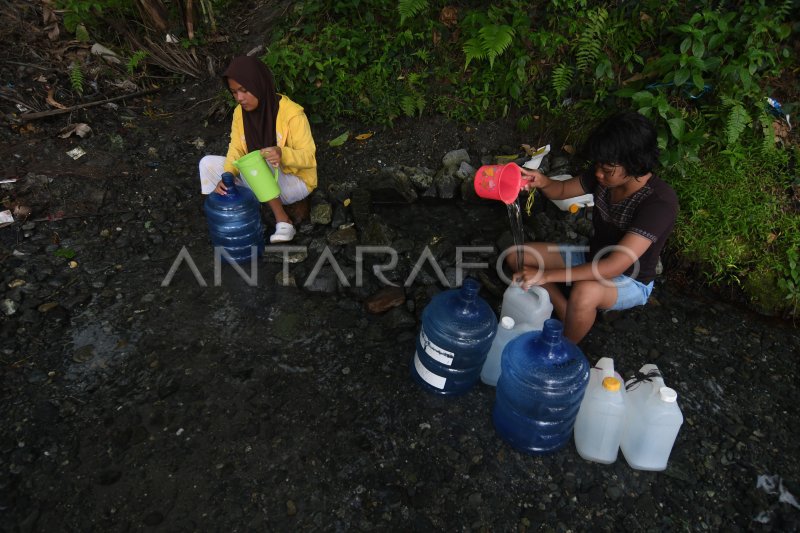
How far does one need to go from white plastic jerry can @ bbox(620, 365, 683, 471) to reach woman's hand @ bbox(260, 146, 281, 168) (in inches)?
107

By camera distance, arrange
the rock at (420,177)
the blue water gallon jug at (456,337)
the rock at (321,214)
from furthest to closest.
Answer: the rock at (420,177)
the rock at (321,214)
the blue water gallon jug at (456,337)

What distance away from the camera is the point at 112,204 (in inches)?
177

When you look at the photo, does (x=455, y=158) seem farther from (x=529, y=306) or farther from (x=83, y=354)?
(x=83, y=354)

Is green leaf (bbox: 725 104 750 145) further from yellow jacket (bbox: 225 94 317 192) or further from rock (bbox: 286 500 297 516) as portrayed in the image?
rock (bbox: 286 500 297 516)

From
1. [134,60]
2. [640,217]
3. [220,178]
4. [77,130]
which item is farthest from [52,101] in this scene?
[640,217]

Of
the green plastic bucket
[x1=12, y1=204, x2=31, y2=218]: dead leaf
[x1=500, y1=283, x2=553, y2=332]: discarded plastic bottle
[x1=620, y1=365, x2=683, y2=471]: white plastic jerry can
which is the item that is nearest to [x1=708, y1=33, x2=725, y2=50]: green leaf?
[x1=500, y1=283, x2=553, y2=332]: discarded plastic bottle

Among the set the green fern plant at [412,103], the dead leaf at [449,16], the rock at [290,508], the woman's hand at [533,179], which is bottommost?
the rock at [290,508]

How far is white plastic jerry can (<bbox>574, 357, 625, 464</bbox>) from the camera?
2.62 meters

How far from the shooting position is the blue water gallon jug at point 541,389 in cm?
249

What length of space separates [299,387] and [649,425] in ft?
6.30

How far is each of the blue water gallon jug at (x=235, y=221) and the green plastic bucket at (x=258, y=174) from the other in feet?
0.87

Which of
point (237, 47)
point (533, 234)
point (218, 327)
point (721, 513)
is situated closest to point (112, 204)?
point (218, 327)

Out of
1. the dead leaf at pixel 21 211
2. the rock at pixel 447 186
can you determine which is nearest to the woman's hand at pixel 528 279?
the rock at pixel 447 186

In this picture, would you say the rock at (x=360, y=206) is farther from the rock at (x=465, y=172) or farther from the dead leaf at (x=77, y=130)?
the dead leaf at (x=77, y=130)
